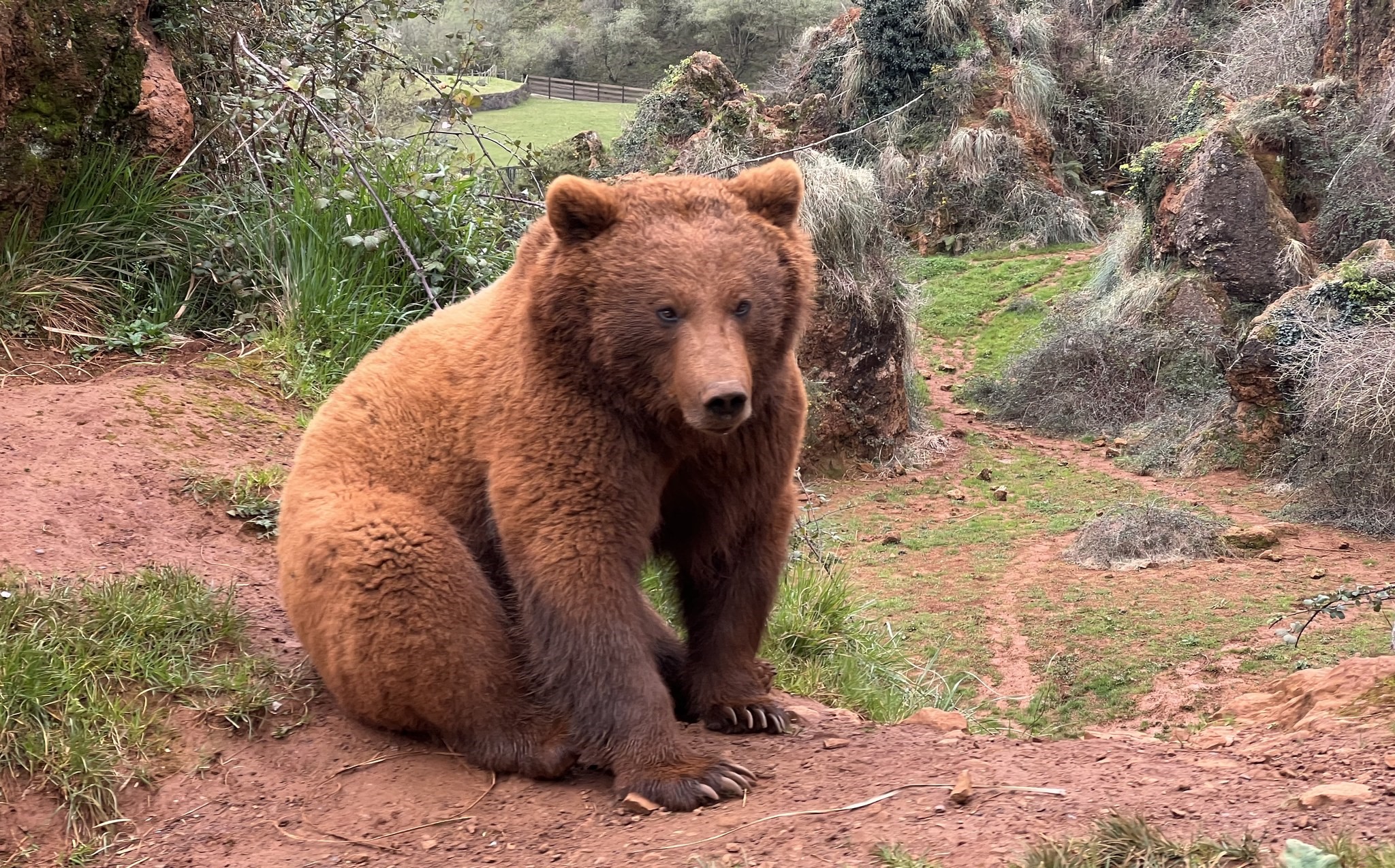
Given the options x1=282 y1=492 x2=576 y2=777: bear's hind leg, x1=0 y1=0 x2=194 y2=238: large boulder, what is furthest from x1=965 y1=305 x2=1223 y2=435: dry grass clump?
x1=282 y1=492 x2=576 y2=777: bear's hind leg

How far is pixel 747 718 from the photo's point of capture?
13.8ft

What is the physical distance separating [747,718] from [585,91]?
21.1m

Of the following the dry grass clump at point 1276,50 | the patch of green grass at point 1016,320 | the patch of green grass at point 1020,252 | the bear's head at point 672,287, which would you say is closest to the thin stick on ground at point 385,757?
the bear's head at point 672,287

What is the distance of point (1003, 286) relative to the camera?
73.6 feet

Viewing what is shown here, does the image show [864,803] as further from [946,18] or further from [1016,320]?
[946,18]

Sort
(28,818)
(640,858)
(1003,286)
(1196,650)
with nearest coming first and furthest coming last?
(640,858) → (28,818) → (1196,650) → (1003,286)

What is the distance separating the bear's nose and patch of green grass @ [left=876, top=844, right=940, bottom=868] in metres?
1.24

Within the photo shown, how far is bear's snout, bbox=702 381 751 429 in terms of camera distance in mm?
3404

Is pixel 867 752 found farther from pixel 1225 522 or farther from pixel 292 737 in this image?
pixel 1225 522

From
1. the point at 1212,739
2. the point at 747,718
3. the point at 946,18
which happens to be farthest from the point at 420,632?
the point at 946,18

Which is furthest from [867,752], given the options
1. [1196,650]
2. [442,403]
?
[1196,650]

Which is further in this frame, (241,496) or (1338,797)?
(241,496)

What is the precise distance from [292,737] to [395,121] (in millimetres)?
8652

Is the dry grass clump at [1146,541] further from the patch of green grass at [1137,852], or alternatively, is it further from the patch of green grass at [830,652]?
the patch of green grass at [1137,852]
